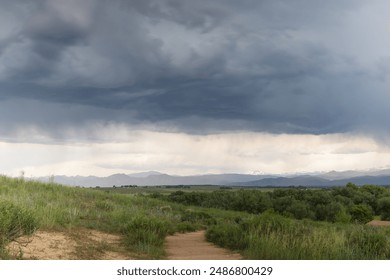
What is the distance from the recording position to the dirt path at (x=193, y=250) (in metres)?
17.2

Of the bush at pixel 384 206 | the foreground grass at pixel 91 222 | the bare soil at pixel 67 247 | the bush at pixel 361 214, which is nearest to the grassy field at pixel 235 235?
the foreground grass at pixel 91 222

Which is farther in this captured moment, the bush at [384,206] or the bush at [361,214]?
the bush at [384,206]

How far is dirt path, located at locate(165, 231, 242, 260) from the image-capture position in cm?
1716

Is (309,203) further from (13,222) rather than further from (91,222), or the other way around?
(13,222)

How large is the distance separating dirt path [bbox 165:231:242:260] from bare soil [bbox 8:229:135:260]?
7.20 ft

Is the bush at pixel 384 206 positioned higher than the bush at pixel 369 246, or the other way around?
the bush at pixel 369 246

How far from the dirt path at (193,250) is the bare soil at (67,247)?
2.19 m

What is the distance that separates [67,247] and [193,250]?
560 cm

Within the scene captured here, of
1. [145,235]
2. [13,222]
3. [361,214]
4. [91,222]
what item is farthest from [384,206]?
[13,222]

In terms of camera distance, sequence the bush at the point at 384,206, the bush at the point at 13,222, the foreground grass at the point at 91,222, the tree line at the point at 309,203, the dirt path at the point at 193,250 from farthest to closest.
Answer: the bush at the point at 384,206 → the tree line at the point at 309,203 → the dirt path at the point at 193,250 → the foreground grass at the point at 91,222 → the bush at the point at 13,222

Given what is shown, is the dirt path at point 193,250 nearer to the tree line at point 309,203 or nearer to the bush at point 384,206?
the tree line at point 309,203

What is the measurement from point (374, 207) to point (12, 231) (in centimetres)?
8751

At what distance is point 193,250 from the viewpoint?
19.4 m

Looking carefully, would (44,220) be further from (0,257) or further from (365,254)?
(365,254)
